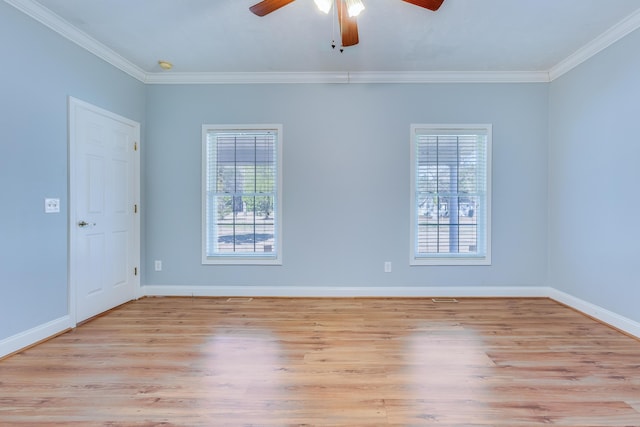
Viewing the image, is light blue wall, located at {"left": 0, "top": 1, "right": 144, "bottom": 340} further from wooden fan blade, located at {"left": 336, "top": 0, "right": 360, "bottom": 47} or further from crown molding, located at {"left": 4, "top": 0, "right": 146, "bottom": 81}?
wooden fan blade, located at {"left": 336, "top": 0, "right": 360, "bottom": 47}

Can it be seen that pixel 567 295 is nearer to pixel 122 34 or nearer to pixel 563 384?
pixel 563 384

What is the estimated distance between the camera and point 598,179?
303cm

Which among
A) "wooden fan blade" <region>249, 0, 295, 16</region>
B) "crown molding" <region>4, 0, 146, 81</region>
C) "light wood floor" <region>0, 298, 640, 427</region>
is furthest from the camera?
"crown molding" <region>4, 0, 146, 81</region>

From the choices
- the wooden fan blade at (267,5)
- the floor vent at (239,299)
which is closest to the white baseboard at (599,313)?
the floor vent at (239,299)

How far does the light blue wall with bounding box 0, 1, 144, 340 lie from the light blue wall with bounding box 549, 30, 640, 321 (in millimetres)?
5148

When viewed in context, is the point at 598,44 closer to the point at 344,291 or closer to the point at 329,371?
the point at 344,291

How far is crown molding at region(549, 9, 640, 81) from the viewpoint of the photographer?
2635 mm

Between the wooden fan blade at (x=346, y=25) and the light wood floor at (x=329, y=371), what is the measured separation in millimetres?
2464

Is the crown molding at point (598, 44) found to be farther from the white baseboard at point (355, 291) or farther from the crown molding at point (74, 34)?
the crown molding at point (74, 34)

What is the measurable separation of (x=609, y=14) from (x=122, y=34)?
4.41 meters

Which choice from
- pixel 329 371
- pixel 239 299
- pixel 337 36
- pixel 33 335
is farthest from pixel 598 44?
pixel 33 335

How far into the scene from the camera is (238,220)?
388 cm

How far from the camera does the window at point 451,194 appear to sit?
12.3 ft

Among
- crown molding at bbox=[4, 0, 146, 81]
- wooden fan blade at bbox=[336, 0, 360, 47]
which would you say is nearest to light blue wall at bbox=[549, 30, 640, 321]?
wooden fan blade at bbox=[336, 0, 360, 47]
